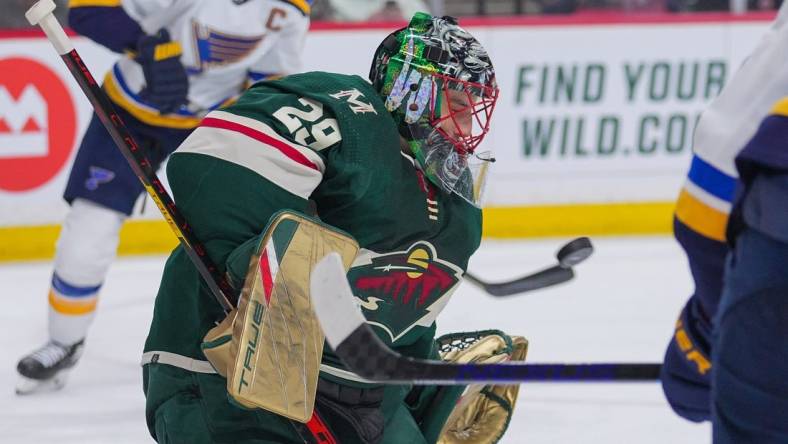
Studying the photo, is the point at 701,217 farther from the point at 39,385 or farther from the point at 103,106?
the point at 39,385

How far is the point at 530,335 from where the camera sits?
3.44 meters

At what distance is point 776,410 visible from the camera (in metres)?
1.08

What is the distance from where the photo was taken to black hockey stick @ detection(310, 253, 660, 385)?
1.14 meters

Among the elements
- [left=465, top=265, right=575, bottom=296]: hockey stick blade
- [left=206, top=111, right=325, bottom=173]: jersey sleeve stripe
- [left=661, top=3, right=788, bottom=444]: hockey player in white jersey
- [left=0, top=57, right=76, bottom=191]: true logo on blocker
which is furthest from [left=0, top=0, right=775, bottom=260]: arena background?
[left=661, top=3, right=788, bottom=444]: hockey player in white jersey

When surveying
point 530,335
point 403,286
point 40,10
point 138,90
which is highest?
point 40,10

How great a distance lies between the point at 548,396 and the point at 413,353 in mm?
998

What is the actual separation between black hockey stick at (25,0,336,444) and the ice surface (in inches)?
34.1

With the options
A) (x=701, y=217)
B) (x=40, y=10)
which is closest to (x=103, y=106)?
(x=40, y=10)

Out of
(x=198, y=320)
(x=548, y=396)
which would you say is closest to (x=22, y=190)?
(x=548, y=396)

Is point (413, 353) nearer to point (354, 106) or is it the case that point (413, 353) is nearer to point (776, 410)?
point (354, 106)

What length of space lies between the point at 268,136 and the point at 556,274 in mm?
1280

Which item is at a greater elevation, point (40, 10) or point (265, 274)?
point (40, 10)

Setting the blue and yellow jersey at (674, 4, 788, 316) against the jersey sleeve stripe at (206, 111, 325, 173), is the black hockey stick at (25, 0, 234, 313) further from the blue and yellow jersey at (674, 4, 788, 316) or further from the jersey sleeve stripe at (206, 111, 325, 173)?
the blue and yellow jersey at (674, 4, 788, 316)

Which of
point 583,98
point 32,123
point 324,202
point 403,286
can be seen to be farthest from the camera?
point 583,98
